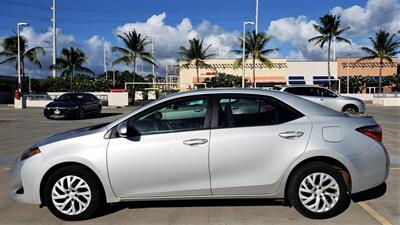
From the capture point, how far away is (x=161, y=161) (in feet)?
17.2

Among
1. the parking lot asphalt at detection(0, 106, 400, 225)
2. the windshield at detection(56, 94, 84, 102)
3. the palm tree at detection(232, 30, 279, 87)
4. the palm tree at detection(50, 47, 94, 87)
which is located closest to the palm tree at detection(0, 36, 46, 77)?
the palm tree at detection(50, 47, 94, 87)

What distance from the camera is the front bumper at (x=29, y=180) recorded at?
533 cm

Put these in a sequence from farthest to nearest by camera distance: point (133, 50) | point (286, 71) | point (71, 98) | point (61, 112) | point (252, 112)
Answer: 1. point (286, 71)
2. point (133, 50)
3. point (71, 98)
4. point (61, 112)
5. point (252, 112)

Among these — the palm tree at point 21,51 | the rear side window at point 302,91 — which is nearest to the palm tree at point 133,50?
the palm tree at point 21,51

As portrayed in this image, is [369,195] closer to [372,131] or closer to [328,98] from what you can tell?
[372,131]

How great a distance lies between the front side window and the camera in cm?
537

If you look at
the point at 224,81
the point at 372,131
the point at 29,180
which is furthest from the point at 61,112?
the point at 224,81

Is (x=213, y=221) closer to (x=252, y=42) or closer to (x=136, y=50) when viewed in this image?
(x=136, y=50)

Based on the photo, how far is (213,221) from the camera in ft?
17.4

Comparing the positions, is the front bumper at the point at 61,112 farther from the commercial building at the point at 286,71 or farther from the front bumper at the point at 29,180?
the commercial building at the point at 286,71

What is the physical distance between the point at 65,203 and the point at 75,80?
153ft

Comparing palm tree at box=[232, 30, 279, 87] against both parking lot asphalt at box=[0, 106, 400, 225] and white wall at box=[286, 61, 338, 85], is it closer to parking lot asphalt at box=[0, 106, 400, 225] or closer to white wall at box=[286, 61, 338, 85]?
white wall at box=[286, 61, 338, 85]

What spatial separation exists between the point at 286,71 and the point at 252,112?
71147 millimetres

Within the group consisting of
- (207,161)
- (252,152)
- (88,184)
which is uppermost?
(252,152)
